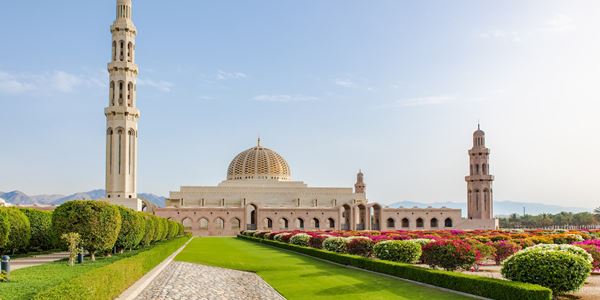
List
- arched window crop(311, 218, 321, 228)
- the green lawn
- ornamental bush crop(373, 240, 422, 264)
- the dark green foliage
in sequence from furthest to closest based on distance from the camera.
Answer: arched window crop(311, 218, 321, 228) < the dark green foliage < ornamental bush crop(373, 240, 422, 264) < the green lawn

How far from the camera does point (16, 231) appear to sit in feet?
64.1

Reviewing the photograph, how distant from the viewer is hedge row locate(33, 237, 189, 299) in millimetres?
7738

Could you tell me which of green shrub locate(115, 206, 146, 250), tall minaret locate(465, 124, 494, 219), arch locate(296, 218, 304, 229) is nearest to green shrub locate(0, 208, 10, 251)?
green shrub locate(115, 206, 146, 250)

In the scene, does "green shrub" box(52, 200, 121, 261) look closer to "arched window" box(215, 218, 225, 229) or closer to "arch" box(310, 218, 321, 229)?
"arched window" box(215, 218, 225, 229)

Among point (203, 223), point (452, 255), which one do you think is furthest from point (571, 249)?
point (203, 223)

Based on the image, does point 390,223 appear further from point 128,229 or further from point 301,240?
point 128,229

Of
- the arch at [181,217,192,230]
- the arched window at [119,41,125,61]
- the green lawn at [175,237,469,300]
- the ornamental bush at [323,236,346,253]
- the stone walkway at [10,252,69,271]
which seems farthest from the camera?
the arch at [181,217,192,230]

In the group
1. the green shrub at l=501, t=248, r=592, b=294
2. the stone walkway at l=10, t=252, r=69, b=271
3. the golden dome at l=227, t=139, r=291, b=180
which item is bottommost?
the stone walkway at l=10, t=252, r=69, b=271

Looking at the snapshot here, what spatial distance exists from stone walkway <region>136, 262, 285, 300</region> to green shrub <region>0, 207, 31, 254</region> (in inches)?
227

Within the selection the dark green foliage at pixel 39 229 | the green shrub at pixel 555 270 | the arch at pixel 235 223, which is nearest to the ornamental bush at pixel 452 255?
the green shrub at pixel 555 270

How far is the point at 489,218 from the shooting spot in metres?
60.9

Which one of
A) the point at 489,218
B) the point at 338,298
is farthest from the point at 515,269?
the point at 489,218

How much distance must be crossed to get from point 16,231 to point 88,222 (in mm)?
4706

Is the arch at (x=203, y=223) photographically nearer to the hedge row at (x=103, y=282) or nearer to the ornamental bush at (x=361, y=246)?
the ornamental bush at (x=361, y=246)
